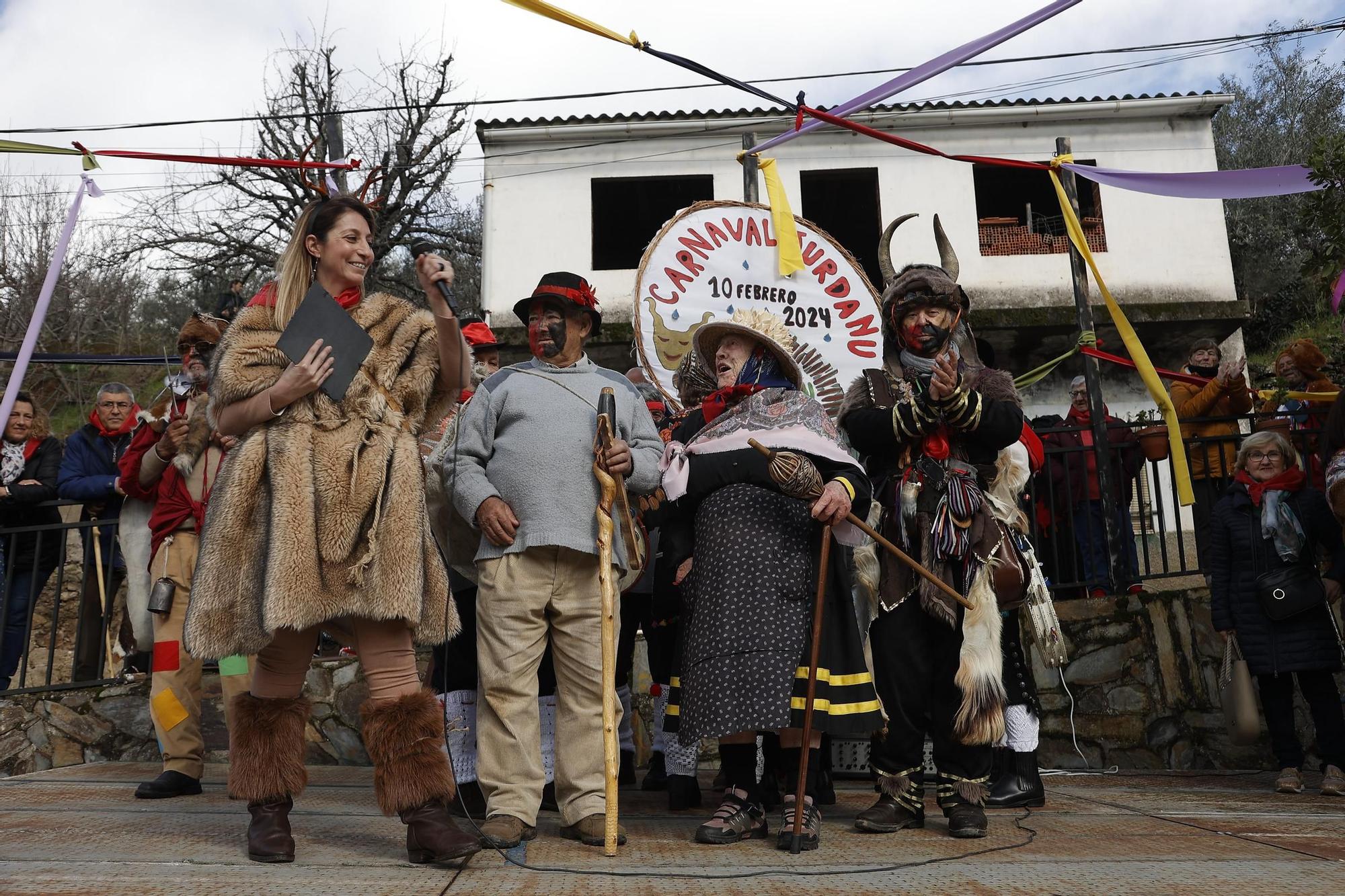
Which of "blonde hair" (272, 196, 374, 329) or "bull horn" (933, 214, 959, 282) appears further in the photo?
"bull horn" (933, 214, 959, 282)

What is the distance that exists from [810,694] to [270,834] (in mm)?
1676

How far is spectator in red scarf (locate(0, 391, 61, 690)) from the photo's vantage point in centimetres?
651

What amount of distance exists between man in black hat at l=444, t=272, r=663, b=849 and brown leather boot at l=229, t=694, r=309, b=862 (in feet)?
1.93

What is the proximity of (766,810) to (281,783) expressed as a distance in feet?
5.77

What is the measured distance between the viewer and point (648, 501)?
5070mm

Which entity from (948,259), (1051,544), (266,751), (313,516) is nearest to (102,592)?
(266,751)

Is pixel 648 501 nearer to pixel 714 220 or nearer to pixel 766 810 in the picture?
pixel 766 810

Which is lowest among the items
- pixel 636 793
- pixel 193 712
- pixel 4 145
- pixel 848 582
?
pixel 636 793

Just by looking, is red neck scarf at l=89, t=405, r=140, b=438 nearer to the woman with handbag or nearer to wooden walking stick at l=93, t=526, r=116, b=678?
wooden walking stick at l=93, t=526, r=116, b=678

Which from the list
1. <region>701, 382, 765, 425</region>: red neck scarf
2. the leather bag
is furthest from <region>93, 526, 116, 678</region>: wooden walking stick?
the leather bag

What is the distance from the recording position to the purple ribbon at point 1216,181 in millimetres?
5906

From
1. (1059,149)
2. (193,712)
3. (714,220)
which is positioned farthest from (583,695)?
(1059,149)

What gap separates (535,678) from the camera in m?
3.76

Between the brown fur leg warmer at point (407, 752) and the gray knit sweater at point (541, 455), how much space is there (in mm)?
621
